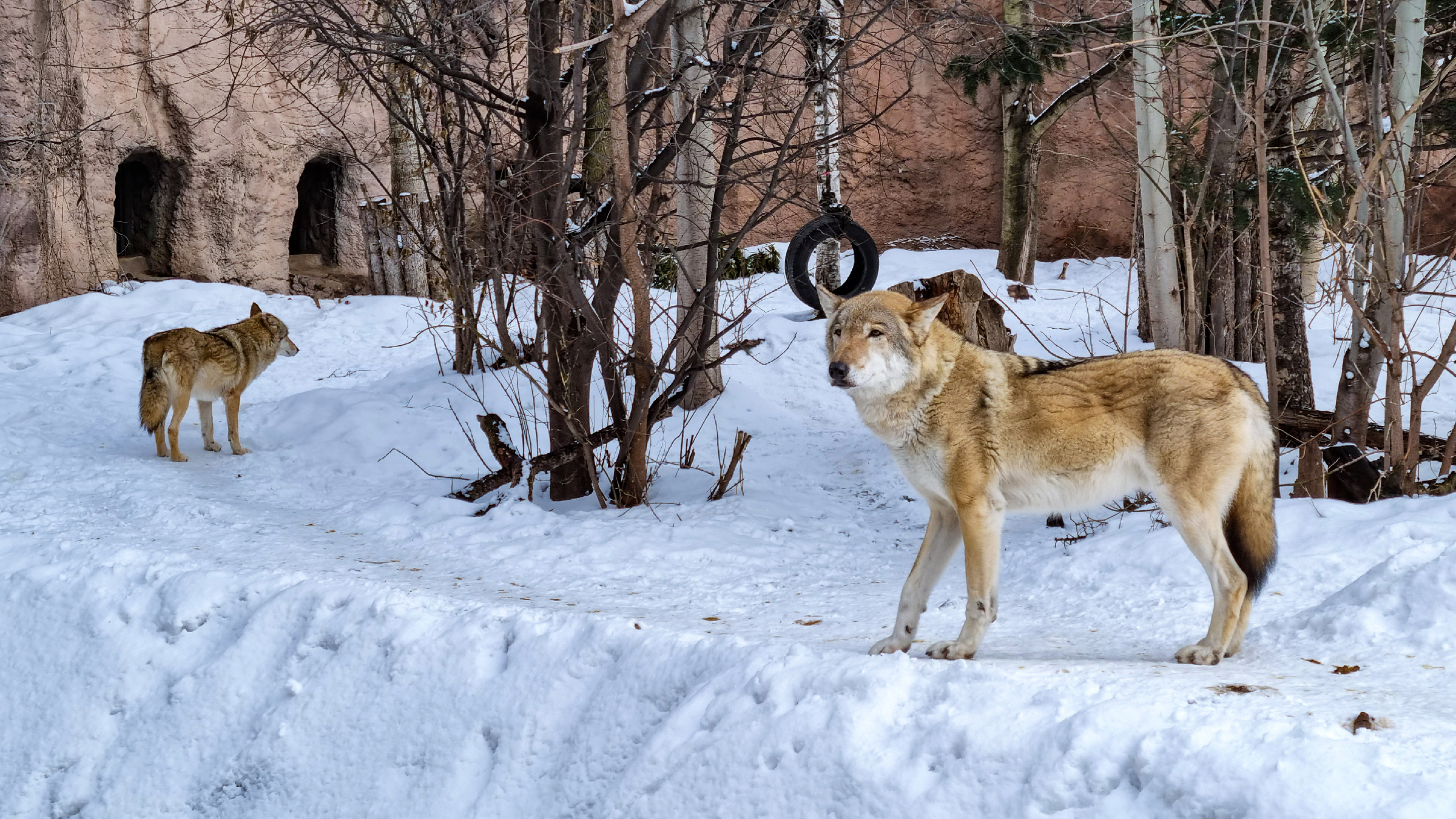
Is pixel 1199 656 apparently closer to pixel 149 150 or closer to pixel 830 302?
pixel 830 302

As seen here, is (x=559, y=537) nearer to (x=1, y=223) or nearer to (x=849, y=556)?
(x=849, y=556)

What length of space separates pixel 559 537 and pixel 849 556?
1.83 m

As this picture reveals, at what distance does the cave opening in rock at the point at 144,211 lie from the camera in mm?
17312

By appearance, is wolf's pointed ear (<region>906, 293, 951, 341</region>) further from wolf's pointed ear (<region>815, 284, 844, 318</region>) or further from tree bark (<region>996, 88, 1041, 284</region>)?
tree bark (<region>996, 88, 1041, 284</region>)

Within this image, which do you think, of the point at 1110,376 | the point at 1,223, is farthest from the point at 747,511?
the point at 1,223

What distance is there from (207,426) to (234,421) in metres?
0.40

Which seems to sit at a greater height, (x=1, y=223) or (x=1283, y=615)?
(x=1, y=223)

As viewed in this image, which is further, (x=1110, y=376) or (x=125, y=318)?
(x=125, y=318)

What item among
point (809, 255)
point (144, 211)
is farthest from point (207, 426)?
point (144, 211)

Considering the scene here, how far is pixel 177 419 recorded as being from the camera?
359 inches

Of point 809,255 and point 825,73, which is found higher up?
point 825,73

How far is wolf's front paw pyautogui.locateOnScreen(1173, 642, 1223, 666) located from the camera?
3830 mm

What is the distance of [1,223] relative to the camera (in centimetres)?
1530

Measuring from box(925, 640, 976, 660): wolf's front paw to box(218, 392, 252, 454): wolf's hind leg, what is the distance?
24.3 feet
